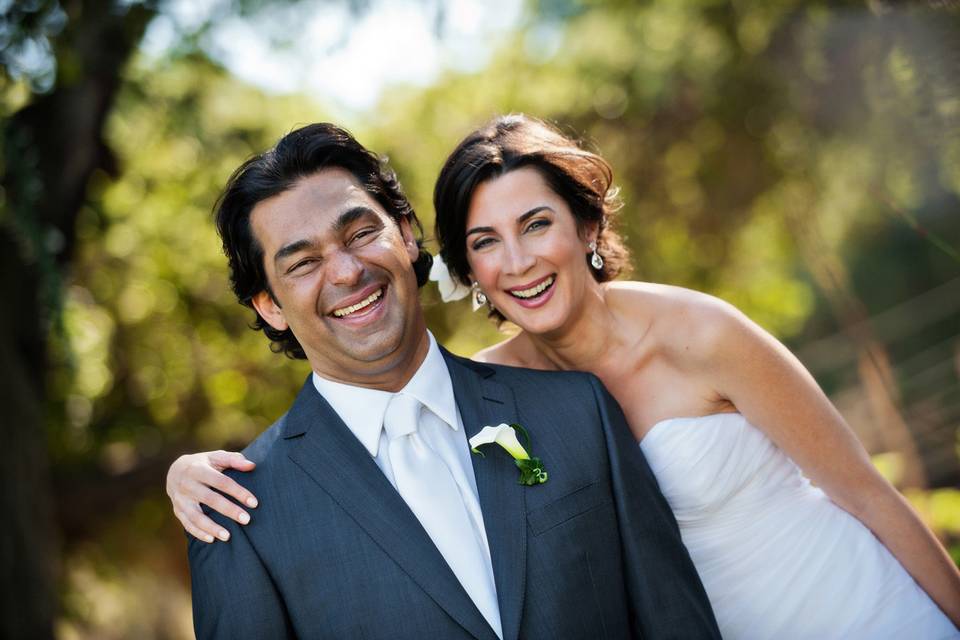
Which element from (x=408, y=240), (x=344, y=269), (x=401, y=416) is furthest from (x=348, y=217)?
(x=401, y=416)

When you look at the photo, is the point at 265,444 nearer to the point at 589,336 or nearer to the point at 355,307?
the point at 355,307

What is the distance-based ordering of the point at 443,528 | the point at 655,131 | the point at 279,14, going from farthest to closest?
the point at 655,131 → the point at 279,14 → the point at 443,528

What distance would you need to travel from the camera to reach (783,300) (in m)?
9.37

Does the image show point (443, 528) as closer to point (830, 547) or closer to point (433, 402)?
point (433, 402)

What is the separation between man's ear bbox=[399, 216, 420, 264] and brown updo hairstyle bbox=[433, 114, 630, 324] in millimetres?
195

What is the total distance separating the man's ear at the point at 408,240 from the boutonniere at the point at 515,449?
0.74 meters

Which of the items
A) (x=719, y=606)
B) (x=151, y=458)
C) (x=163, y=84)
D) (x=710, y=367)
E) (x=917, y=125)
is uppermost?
(x=163, y=84)

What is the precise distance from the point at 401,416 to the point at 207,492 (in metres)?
0.58

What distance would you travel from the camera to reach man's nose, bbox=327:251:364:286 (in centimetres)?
260

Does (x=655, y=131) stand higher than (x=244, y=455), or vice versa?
(x=655, y=131)

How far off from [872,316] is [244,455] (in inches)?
734

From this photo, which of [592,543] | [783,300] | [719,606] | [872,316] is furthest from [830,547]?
[872,316]

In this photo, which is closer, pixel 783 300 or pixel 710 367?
pixel 710 367

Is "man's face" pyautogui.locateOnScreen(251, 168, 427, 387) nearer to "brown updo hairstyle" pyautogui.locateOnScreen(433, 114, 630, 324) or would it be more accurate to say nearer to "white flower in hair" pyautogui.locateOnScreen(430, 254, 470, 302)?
"brown updo hairstyle" pyautogui.locateOnScreen(433, 114, 630, 324)
